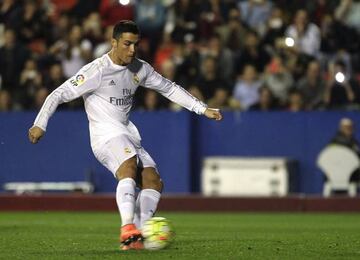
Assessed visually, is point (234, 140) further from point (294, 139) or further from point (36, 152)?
point (36, 152)

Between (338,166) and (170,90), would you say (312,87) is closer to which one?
(338,166)

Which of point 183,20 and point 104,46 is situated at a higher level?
point 183,20

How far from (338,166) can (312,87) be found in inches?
62.3

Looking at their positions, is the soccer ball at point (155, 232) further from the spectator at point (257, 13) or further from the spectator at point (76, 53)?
the spectator at point (257, 13)

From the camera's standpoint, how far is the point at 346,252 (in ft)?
33.6

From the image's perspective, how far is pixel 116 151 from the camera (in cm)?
1052

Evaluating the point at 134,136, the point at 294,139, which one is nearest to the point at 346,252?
the point at 134,136

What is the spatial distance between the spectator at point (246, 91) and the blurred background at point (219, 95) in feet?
0.07

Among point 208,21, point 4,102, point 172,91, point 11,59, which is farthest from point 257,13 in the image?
point 172,91

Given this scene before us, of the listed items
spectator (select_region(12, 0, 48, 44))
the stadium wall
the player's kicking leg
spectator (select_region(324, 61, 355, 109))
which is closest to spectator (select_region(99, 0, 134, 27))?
spectator (select_region(12, 0, 48, 44))

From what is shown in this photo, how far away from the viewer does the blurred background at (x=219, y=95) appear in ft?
65.6

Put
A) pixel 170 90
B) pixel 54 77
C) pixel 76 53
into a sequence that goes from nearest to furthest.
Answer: pixel 170 90
pixel 54 77
pixel 76 53

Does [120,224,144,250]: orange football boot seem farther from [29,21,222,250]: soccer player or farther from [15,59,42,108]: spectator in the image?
[15,59,42,108]: spectator

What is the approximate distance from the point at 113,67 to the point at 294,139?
976 cm
